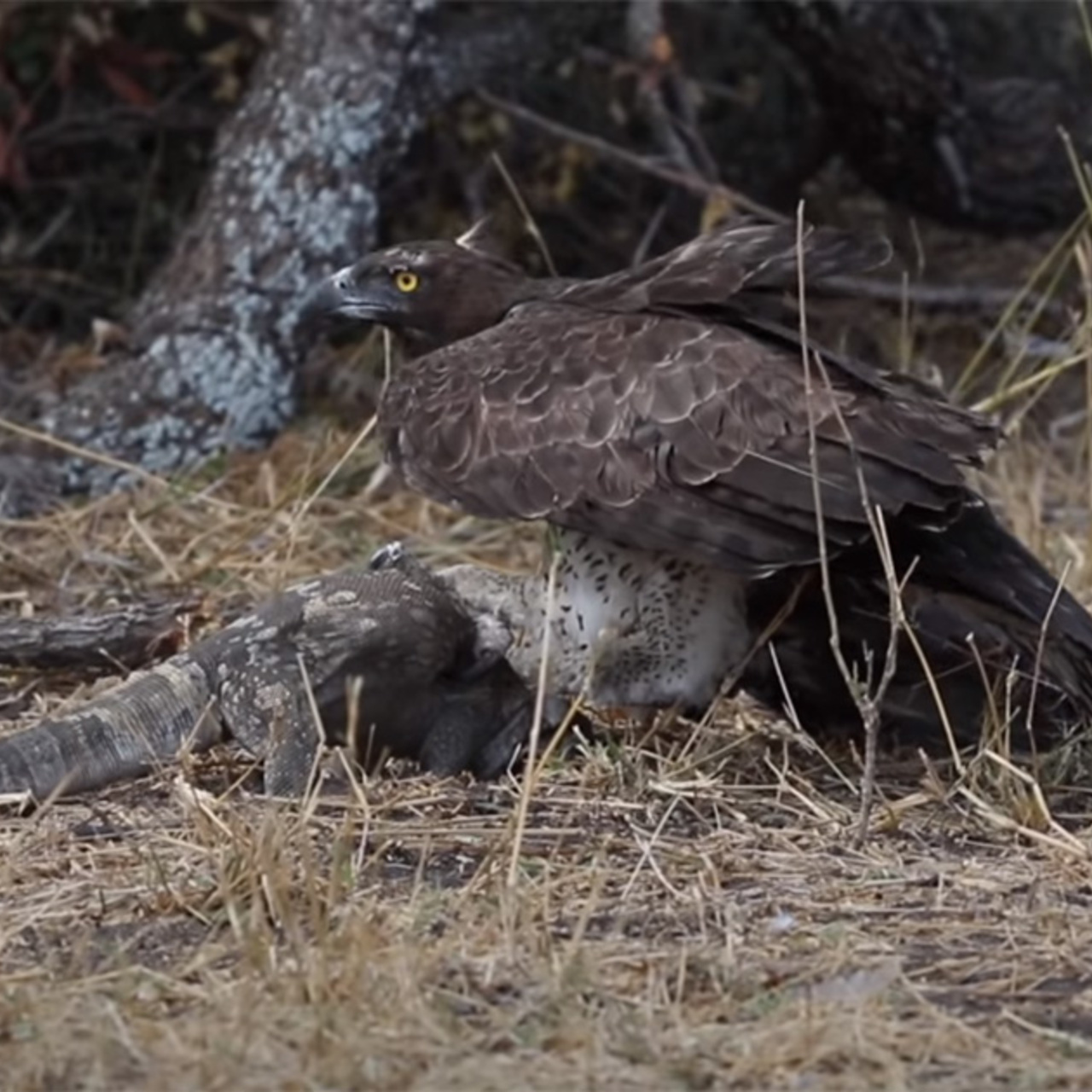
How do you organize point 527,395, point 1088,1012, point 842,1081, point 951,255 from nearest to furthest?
point 842,1081, point 1088,1012, point 527,395, point 951,255

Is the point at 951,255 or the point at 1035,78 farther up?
the point at 1035,78

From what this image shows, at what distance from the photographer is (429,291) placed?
598 cm

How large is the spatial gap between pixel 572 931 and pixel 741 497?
1.28m

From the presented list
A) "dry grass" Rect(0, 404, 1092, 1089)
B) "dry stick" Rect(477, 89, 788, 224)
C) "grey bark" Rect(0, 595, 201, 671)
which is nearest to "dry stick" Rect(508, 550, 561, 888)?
"dry grass" Rect(0, 404, 1092, 1089)

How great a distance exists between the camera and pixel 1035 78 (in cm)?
960

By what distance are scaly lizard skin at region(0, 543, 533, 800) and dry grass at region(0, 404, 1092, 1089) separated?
0.10 m

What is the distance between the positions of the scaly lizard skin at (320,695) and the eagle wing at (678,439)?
10.3 inches

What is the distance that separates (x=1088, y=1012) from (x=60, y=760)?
2072mm

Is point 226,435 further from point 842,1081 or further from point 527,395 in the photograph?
point 842,1081

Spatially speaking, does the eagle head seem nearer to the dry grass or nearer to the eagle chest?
the eagle chest

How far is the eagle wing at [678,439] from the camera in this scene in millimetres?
4941

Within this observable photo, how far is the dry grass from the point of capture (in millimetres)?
3375

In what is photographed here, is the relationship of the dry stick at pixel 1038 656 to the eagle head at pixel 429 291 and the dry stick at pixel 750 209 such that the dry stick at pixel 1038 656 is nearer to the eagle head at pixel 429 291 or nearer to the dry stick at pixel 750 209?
the eagle head at pixel 429 291

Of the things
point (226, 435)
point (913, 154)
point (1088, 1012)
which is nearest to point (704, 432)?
point (1088, 1012)
